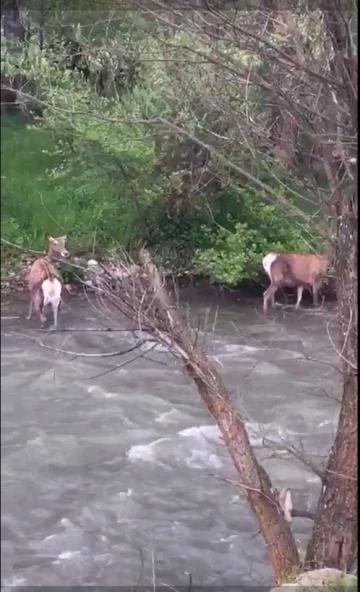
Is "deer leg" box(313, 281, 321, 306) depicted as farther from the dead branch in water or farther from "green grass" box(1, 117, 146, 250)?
"green grass" box(1, 117, 146, 250)

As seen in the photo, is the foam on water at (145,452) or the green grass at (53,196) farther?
the foam on water at (145,452)

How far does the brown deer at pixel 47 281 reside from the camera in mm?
1461

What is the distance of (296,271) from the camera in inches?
69.0

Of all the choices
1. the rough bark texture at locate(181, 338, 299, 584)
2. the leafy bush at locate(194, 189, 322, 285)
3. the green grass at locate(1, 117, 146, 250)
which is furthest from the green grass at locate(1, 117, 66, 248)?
the rough bark texture at locate(181, 338, 299, 584)

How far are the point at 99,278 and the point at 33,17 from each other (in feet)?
1.47

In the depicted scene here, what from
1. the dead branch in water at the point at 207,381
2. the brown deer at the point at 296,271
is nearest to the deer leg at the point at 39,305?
the dead branch in water at the point at 207,381

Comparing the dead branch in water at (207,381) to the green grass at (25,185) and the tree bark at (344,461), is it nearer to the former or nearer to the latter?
the tree bark at (344,461)

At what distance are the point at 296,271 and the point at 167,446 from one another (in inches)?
18.7

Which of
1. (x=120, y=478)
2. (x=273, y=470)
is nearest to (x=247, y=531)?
(x=273, y=470)

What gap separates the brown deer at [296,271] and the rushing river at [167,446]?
2.0 inches

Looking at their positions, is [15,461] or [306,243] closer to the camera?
[15,461]

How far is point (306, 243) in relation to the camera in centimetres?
176

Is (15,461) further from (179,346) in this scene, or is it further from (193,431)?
(193,431)

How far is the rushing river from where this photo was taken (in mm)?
1745
